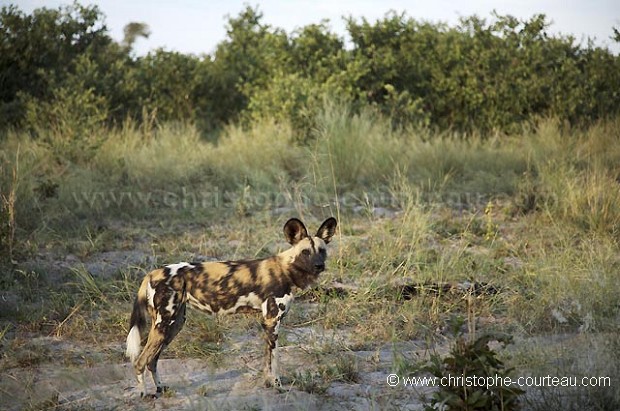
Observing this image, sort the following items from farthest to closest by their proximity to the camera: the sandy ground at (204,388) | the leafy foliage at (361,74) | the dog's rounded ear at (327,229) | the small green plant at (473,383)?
the leafy foliage at (361,74) < the dog's rounded ear at (327,229) < the sandy ground at (204,388) < the small green plant at (473,383)

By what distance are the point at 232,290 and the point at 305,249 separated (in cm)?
45

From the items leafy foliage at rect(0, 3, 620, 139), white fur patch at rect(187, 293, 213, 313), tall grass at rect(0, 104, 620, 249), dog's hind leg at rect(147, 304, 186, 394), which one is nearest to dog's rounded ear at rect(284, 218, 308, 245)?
white fur patch at rect(187, 293, 213, 313)

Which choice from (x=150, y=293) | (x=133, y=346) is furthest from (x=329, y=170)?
(x=133, y=346)

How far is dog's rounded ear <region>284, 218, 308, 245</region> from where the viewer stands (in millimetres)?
4047

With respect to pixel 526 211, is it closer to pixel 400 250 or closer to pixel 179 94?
pixel 400 250

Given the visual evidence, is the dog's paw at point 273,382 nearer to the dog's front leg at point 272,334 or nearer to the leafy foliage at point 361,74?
the dog's front leg at point 272,334

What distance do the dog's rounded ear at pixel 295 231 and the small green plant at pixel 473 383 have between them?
114 centimetres

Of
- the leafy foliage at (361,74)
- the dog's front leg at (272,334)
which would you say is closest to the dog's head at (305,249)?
the dog's front leg at (272,334)

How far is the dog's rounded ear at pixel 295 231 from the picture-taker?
13.3 feet

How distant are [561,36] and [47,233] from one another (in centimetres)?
972

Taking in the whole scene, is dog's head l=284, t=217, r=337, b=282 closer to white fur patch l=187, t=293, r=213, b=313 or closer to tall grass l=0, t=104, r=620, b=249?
white fur patch l=187, t=293, r=213, b=313

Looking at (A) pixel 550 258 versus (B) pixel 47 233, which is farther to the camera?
(B) pixel 47 233

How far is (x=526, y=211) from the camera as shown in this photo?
8.07 meters

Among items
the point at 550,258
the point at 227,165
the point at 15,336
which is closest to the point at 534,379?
the point at 550,258
